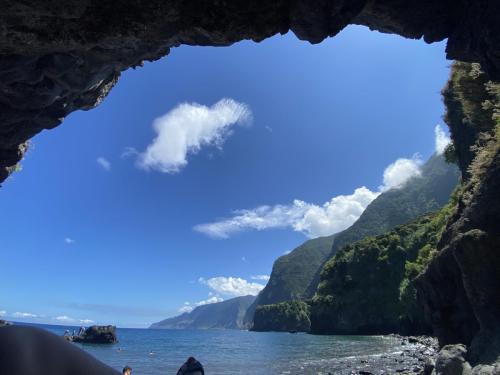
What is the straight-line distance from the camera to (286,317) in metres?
165

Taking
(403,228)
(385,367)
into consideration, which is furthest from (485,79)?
(403,228)

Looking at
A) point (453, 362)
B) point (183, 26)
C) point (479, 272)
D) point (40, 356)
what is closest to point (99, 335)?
point (453, 362)

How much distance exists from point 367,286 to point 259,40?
106114 mm

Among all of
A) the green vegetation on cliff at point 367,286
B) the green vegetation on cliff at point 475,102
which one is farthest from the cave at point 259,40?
the green vegetation on cliff at point 367,286

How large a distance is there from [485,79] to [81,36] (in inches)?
906

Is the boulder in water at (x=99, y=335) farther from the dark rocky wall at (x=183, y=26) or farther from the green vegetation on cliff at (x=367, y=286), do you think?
the dark rocky wall at (x=183, y=26)

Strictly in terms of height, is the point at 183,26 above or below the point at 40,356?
above

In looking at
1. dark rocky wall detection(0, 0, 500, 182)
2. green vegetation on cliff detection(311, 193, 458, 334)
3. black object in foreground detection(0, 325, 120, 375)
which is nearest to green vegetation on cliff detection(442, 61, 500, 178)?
dark rocky wall detection(0, 0, 500, 182)

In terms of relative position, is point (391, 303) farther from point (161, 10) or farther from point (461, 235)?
point (161, 10)

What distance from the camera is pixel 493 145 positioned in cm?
1631

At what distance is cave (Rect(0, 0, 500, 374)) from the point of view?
1011 centimetres

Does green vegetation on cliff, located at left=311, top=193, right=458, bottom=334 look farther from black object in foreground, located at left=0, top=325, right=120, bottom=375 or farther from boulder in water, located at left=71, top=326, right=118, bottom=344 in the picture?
black object in foreground, located at left=0, top=325, right=120, bottom=375

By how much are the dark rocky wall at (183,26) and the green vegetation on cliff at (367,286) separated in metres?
82.4

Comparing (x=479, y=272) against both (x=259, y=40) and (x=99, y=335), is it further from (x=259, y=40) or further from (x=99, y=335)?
(x=99, y=335)
